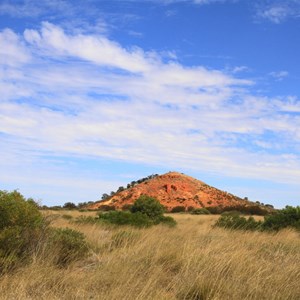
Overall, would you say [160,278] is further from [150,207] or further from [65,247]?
[150,207]

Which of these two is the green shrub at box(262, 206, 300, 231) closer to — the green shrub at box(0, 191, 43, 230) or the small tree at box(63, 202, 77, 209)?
the green shrub at box(0, 191, 43, 230)

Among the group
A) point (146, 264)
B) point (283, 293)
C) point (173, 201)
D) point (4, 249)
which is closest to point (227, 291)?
point (283, 293)

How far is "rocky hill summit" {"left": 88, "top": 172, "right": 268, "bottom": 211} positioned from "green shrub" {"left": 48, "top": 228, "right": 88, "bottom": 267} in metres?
49.4

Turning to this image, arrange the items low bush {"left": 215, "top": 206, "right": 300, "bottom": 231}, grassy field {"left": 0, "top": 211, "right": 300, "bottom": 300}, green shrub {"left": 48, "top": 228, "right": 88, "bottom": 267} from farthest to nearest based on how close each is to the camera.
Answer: low bush {"left": 215, "top": 206, "right": 300, "bottom": 231}
green shrub {"left": 48, "top": 228, "right": 88, "bottom": 267}
grassy field {"left": 0, "top": 211, "right": 300, "bottom": 300}

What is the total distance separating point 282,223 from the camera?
57.5ft

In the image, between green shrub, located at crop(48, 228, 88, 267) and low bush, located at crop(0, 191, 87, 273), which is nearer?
low bush, located at crop(0, 191, 87, 273)

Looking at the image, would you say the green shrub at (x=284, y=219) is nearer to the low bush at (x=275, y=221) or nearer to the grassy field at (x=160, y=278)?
the low bush at (x=275, y=221)

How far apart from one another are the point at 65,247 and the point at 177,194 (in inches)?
2183

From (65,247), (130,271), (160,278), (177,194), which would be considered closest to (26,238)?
(65,247)

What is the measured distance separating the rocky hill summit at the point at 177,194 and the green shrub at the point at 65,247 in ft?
162

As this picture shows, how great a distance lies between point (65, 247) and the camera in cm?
772

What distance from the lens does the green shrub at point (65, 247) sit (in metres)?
7.44

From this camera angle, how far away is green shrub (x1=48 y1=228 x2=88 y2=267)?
24.4 ft

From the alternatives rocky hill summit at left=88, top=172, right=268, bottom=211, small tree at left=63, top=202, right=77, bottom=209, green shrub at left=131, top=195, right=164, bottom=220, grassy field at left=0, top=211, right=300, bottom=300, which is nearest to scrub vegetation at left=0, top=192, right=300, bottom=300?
grassy field at left=0, top=211, right=300, bottom=300
